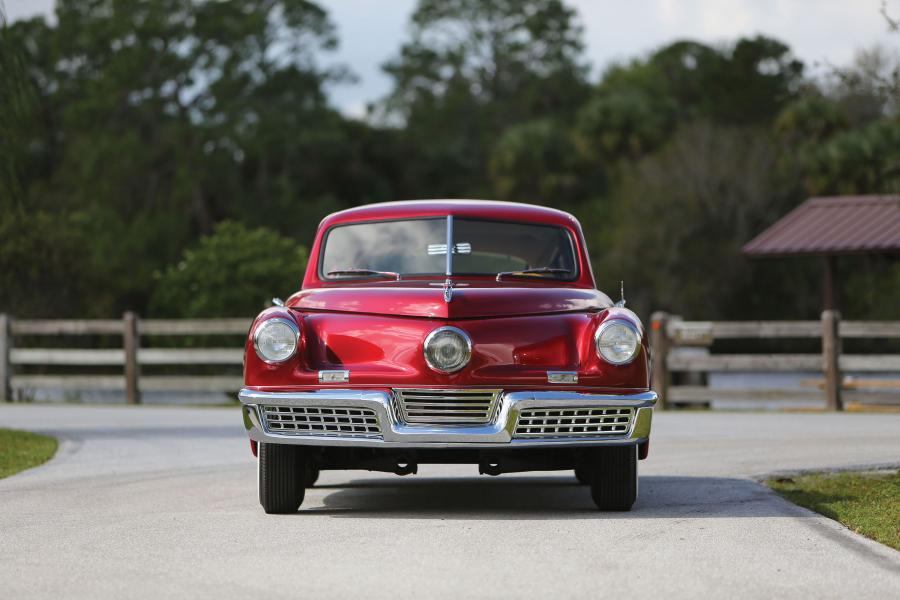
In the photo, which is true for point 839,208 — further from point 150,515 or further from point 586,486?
point 150,515

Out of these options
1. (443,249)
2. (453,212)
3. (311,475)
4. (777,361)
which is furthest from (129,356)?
(443,249)

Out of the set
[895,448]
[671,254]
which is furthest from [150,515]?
[671,254]

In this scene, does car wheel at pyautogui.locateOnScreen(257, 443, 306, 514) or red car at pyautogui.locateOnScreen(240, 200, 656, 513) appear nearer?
red car at pyautogui.locateOnScreen(240, 200, 656, 513)

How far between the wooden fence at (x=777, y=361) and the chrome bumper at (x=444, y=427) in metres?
12.1

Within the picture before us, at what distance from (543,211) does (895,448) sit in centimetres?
470

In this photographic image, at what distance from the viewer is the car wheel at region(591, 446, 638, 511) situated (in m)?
8.45

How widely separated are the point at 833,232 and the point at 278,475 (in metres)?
21.2

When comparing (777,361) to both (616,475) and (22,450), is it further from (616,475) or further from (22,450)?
(616,475)

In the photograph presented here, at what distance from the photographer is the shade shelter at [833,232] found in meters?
26.8

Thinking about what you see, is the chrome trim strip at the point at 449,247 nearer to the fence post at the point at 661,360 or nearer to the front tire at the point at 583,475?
the front tire at the point at 583,475

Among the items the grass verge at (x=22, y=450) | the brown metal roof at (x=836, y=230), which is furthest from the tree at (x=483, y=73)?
the grass verge at (x=22, y=450)

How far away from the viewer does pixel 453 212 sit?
9492 millimetres

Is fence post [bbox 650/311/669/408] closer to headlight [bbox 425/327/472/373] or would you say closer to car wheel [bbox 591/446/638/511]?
car wheel [bbox 591/446/638/511]

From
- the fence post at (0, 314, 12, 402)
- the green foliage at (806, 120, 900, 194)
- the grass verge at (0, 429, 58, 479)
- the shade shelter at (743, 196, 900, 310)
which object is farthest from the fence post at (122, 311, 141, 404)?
the green foliage at (806, 120, 900, 194)
